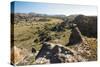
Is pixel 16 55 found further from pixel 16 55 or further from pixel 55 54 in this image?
pixel 55 54

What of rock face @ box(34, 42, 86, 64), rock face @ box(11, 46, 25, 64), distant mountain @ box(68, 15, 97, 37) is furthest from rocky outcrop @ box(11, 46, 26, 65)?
distant mountain @ box(68, 15, 97, 37)

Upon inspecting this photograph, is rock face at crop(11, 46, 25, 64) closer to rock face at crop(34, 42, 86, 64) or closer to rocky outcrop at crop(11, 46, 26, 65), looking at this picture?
rocky outcrop at crop(11, 46, 26, 65)

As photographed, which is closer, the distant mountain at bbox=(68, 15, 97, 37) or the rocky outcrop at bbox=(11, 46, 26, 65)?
the rocky outcrop at bbox=(11, 46, 26, 65)

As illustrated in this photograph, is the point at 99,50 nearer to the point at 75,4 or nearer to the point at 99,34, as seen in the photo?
the point at 99,34

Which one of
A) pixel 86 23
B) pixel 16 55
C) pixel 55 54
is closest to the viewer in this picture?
pixel 16 55

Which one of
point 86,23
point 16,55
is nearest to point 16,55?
point 16,55

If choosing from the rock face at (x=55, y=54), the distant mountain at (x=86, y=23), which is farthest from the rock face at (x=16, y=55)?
the distant mountain at (x=86, y=23)

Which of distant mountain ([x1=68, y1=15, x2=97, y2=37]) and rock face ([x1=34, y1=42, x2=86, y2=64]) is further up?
distant mountain ([x1=68, y1=15, x2=97, y2=37])

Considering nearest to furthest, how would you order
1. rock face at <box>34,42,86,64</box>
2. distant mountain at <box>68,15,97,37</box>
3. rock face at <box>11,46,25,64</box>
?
rock face at <box>11,46,25,64</box>, rock face at <box>34,42,86,64</box>, distant mountain at <box>68,15,97,37</box>

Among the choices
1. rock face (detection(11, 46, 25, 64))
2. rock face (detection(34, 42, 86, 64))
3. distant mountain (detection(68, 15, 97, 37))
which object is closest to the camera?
rock face (detection(11, 46, 25, 64))

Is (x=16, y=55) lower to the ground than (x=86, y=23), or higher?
lower
